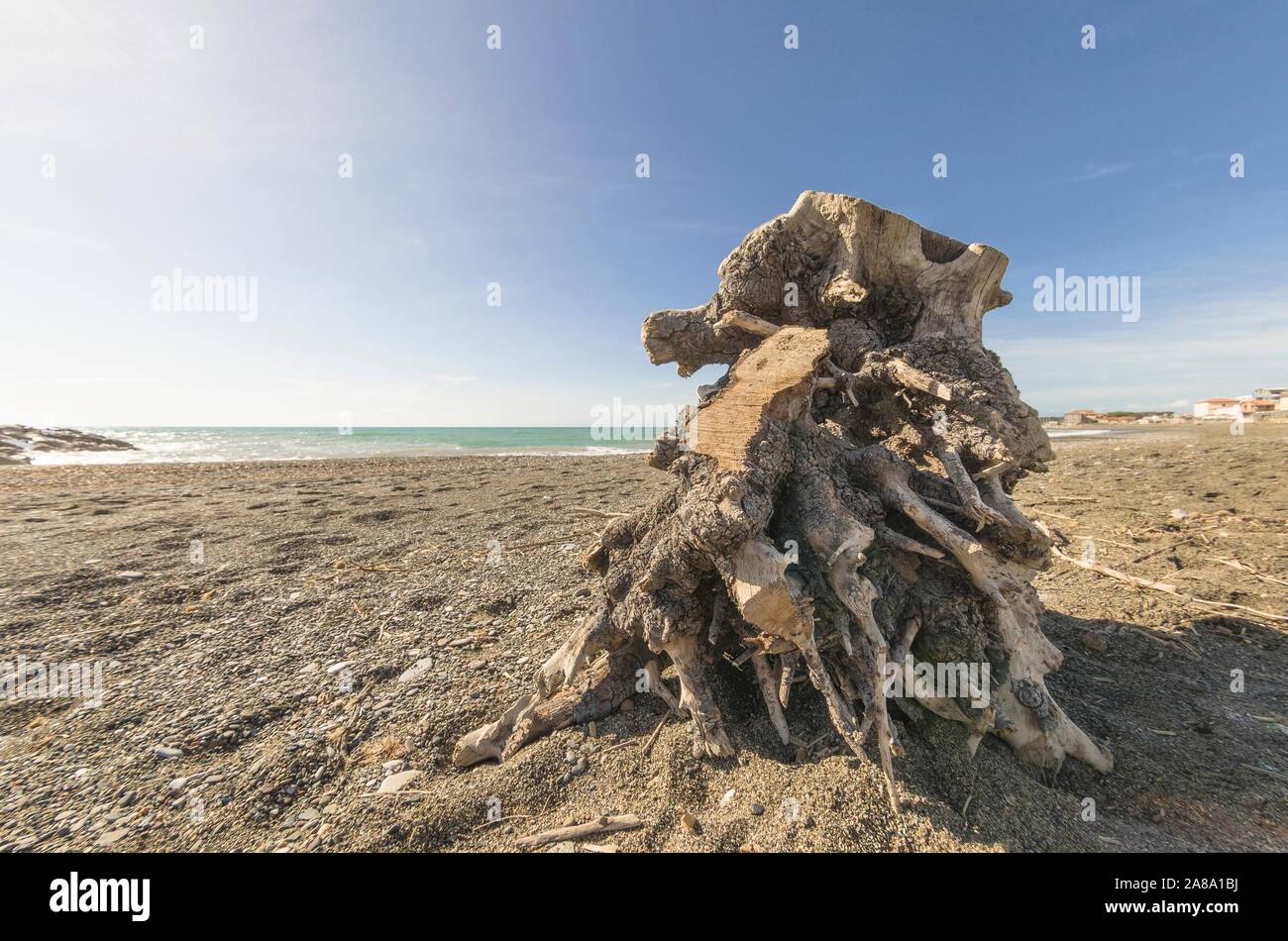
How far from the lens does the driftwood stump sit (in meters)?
2.63

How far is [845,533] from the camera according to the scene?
8.59ft

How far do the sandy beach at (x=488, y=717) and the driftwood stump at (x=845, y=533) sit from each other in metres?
0.26

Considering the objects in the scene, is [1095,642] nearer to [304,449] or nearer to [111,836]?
[111,836]

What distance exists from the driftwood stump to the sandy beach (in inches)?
10.2

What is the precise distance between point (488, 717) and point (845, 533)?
2872 mm

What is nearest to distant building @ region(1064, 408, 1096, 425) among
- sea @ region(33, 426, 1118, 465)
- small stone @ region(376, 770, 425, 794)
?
sea @ region(33, 426, 1118, 465)

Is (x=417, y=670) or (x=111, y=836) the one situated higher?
(x=417, y=670)

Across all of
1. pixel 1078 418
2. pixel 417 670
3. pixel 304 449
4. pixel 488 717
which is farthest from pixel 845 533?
pixel 1078 418

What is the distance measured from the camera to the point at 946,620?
2.85 m

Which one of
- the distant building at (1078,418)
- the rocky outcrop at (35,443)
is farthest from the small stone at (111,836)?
the distant building at (1078,418)

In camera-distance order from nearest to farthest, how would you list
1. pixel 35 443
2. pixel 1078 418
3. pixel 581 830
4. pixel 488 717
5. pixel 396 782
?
pixel 581 830 → pixel 396 782 → pixel 488 717 → pixel 35 443 → pixel 1078 418

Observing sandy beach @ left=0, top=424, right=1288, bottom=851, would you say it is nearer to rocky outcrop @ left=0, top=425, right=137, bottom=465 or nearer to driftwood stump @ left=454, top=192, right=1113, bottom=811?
driftwood stump @ left=454, top=192, right=1113, bottom=811

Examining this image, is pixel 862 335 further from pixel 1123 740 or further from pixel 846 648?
pixel 1123 740

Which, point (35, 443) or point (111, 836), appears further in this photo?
point (35, 443)
